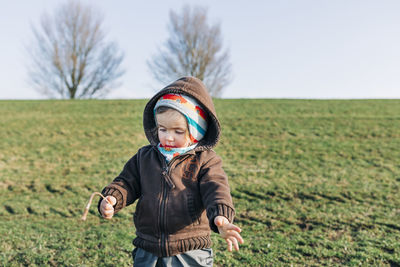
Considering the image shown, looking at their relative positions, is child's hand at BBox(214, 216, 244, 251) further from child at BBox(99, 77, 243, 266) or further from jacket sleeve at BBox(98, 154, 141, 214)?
jacket sleeve at BBox(98, 154, 141, 214)

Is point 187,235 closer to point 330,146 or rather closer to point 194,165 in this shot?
point 194,165

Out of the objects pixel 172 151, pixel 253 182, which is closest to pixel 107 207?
pixel 172 151

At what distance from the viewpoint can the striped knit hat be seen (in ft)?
7.12

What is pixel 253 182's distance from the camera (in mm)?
7184

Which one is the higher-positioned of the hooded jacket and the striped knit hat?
the striped knit hat

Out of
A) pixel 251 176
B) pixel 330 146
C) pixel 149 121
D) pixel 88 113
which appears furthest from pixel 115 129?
pixel 149 121

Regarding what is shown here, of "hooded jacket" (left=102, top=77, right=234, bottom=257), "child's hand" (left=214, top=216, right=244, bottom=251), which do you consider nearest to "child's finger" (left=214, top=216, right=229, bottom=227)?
"child's hand" (left=214, top=216, right=244, bottom=251)

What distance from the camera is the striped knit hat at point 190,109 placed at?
7.12ft

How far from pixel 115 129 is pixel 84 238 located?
7.25 meters

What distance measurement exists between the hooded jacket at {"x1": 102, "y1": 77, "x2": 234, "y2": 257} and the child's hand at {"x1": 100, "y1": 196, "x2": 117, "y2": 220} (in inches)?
1.7

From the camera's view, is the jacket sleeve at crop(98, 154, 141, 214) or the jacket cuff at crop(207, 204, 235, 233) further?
the jacket sleeve at crop(98, 154, 141, 214)

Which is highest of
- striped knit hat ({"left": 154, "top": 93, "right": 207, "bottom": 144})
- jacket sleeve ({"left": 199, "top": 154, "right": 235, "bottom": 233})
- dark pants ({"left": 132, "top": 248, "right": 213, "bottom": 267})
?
striped knit hat ({"left": 154, "top": 93, "right": 207, "bottom": 144})

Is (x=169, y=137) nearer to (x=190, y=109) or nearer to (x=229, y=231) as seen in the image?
(x=190, y=109)

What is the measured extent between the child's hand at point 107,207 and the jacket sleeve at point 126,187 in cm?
4
